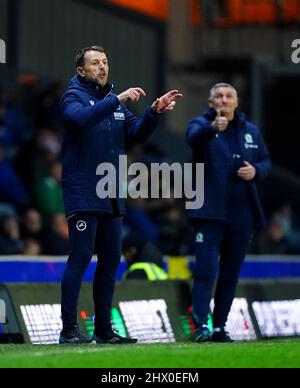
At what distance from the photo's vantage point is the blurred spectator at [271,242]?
21.8 m

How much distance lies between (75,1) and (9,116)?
151 inches

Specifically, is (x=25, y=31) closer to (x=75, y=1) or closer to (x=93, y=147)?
(x=75, y=1)

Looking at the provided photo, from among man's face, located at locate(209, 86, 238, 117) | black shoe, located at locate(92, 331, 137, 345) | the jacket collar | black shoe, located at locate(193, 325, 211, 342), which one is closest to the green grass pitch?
black shoe, located at locate(92, 331, 137, 345)

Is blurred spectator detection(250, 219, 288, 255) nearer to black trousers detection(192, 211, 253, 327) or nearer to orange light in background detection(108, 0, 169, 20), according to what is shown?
orange light in background detection(108, 0, 169, 20)

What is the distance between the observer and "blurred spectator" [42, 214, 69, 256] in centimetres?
1841

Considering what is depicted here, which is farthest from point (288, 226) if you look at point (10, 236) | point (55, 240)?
point (10, 236)

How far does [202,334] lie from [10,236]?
6.06 metres

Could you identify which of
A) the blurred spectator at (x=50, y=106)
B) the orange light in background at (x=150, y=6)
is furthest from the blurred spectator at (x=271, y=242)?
the orange light in background at (x=150, y=6)

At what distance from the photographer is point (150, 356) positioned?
9555 millimetres

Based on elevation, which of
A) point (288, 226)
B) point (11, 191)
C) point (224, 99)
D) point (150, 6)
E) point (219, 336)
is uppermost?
point (150, 6)

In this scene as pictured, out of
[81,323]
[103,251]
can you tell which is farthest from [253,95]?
[103,251]

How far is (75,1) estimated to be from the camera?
80.1 feet

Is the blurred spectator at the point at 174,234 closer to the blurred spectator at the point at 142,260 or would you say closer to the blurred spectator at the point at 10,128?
the blurred spectator at the point at 10,128

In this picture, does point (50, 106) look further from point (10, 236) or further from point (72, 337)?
point (72, 337)
